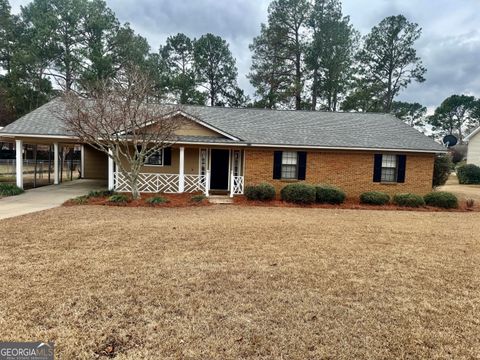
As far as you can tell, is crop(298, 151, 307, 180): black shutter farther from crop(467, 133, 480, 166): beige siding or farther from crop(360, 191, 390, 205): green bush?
crop(467, 133, 480, 166): beige siding

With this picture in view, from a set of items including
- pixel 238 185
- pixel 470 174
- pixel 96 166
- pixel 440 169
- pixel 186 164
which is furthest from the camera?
pixel 470 174

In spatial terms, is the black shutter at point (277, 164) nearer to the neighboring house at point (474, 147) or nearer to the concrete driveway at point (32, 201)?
the concrete driveway at point (32, 201)

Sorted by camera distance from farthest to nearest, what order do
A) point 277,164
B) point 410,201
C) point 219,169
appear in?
point 219,169 < point 277,164 < point 410,201

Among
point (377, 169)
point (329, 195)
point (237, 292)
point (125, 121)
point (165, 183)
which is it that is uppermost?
point (125, 121)

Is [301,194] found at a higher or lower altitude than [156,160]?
lower

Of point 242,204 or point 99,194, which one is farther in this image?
point 99,194

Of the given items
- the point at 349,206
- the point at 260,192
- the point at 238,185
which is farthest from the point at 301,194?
the point at 238,185

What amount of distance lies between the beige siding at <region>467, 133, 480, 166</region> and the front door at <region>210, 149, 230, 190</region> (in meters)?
26.2

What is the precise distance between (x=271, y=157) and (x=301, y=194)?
277 centimetres

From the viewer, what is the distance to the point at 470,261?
5941 mm

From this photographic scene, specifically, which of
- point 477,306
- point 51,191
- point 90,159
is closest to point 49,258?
point 477,306

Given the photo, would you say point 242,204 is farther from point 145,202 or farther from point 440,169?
point 440,169

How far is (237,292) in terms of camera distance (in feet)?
13.9

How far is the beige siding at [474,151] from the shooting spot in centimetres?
2862
